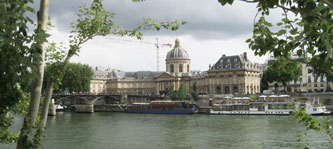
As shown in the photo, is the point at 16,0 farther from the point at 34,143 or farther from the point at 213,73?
the point at 213,73

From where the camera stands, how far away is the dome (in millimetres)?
123188

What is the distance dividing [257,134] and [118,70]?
4599 inches

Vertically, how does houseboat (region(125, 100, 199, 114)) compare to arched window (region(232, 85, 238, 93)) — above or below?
below

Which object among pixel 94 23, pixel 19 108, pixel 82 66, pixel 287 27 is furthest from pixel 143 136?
pixel 82 66

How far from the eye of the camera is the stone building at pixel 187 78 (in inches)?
3755

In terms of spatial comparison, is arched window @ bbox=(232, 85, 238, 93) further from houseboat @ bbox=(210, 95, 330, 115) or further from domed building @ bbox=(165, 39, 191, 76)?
houseboat @ bbox=(210, 95, 330, 115)

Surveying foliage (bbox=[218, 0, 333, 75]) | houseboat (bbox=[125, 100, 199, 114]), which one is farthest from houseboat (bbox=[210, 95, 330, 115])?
foliage (bbox=[218, 0, 333, 75])

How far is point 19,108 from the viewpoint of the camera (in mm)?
10023

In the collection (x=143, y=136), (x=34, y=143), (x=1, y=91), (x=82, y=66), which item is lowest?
(x=143, y=136)

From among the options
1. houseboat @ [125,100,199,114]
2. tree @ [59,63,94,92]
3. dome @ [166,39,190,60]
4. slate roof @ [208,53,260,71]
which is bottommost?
houseboat @ [125,100,199,114]

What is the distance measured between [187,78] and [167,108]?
157 feet

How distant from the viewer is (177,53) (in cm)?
12388

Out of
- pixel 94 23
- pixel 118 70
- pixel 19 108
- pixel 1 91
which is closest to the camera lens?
pixel 1 91

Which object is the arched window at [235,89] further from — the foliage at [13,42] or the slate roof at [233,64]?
the foliage at [13,42]
